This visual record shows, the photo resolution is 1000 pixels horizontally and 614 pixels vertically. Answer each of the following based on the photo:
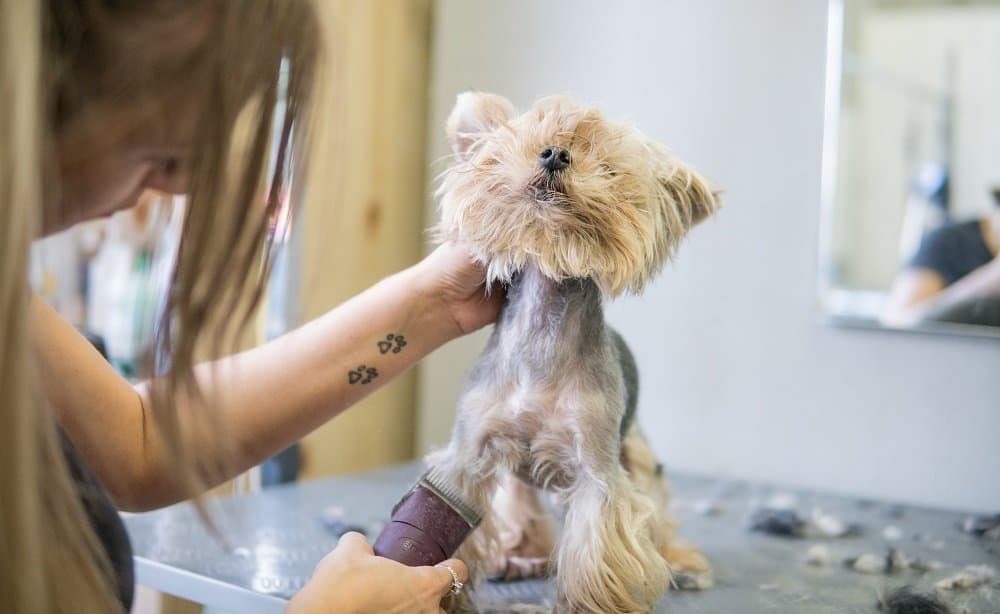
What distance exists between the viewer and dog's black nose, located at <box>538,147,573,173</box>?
0.79 m

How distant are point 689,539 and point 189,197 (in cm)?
84

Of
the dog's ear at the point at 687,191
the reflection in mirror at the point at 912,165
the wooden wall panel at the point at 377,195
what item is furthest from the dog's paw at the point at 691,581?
the wooden wall panel at the point at 377,195

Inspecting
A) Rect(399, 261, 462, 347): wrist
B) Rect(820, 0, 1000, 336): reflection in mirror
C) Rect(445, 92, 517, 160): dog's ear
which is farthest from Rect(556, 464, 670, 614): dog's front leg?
Rect(820, 0, 1000, 336): reflection in mirror

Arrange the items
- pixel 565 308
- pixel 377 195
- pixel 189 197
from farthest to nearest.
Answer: pixel 377 195, pixel 565 308, pixel 189 197

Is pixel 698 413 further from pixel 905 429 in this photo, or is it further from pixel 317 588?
pixel 317 588

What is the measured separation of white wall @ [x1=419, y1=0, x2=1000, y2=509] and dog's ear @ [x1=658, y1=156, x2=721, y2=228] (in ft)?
2.15

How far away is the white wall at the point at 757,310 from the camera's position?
1518mm

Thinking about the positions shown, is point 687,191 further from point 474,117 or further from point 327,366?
point 327,366

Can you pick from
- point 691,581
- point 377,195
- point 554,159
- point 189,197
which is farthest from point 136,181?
point 377,195

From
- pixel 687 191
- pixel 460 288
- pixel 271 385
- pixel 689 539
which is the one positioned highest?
pixel 687 191

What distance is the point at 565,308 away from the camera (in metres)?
0.88

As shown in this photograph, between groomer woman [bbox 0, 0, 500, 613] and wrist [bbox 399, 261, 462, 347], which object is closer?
groomer woman [bbox 0, 0, 500, 613]

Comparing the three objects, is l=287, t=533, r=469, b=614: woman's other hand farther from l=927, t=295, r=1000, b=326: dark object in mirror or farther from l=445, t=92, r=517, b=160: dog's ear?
l=927, t=295, r=1000, b=326: dark object in mirror

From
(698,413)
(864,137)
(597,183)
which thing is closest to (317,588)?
(597,183)
